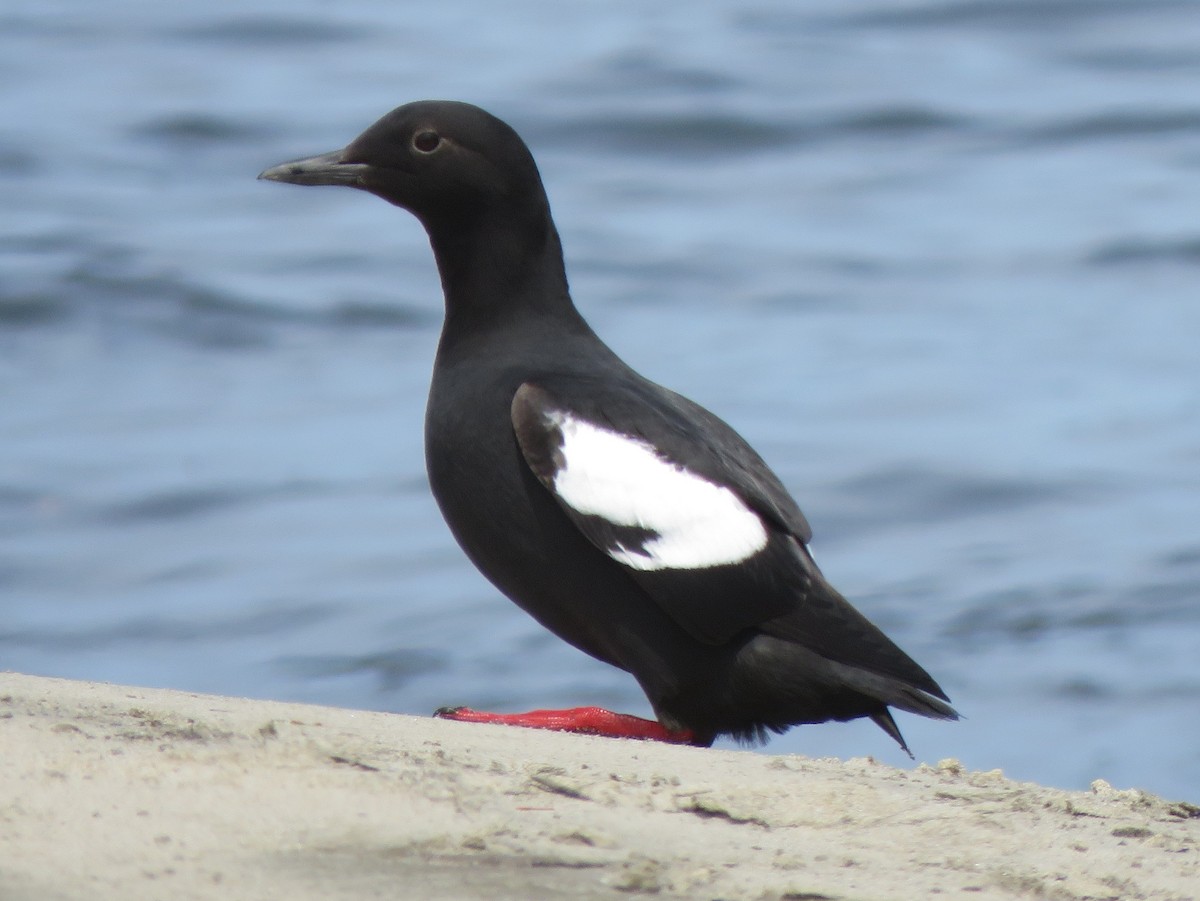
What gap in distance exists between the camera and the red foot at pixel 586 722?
486 centimetres

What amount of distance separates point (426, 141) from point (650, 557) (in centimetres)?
130

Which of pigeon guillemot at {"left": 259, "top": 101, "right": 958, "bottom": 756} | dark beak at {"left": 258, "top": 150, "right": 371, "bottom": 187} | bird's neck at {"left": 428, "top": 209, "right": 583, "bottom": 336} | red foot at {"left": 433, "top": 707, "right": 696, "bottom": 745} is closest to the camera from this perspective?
red foot at {"left": 433, "top": 707, "right": 696, "bottom": 745}

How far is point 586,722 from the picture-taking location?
497cm

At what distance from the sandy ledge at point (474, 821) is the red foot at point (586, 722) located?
584 mm

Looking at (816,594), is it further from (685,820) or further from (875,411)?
(875,411)

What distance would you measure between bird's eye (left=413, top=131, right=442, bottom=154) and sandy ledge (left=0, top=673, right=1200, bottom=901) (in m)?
1.85

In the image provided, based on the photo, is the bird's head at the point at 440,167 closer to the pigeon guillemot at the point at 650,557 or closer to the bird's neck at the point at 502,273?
the bird's neck at the point at 502,273

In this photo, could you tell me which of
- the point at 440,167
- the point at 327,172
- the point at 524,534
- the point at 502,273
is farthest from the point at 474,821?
the point at 327,172

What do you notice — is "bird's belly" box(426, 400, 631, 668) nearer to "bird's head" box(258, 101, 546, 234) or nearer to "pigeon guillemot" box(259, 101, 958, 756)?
"pigeon guillemot" box(259, 101, 958, 756)

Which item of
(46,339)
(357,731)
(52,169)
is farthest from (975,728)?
(52,169)

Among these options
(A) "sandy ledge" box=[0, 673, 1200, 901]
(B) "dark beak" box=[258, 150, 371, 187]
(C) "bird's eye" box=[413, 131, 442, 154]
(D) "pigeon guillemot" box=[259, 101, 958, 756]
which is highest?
(C) "bird's eye" box=[413, 131, 442, 154]

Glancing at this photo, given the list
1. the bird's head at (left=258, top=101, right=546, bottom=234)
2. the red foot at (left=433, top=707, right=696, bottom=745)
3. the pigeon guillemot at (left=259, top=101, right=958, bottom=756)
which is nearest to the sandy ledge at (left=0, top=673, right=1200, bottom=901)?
the red foot at (left=433, top=707, right=696, bottom=745)

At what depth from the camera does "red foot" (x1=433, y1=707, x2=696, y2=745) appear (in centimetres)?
486

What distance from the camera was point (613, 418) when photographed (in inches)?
203
